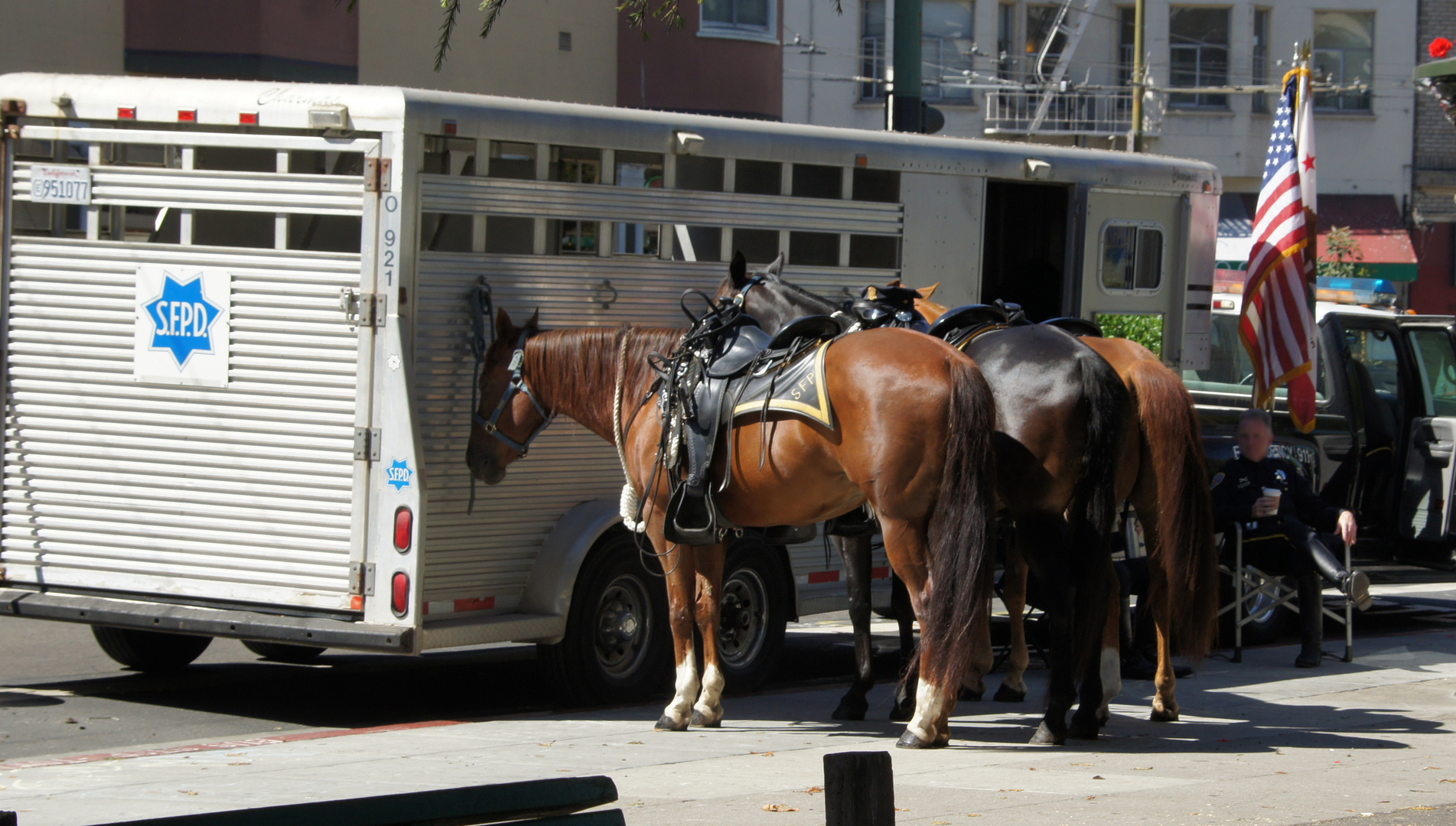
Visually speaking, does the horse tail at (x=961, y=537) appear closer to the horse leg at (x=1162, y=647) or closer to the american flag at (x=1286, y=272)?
the horse leg at (x=1162, y=647)

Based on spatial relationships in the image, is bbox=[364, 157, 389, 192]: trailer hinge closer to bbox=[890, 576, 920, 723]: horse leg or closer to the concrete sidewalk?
the concrete sidewalk

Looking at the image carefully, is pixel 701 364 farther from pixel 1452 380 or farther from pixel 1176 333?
pixel 1452 380

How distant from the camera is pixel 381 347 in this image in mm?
8117

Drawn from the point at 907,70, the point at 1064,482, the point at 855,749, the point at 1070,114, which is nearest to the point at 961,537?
the point at 1064,482

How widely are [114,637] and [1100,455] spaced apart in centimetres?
580

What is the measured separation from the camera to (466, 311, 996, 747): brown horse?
7598 mm

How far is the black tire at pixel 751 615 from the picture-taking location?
973 cm

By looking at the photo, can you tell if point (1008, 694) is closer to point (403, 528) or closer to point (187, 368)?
point (403, 528)

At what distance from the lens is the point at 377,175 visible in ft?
26.5

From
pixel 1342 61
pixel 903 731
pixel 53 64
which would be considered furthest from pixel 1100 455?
pixel 1342 61

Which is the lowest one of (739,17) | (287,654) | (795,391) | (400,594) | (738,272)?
(287,654)

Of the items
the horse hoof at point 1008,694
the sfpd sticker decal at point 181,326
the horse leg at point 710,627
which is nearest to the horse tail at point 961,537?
the horse leg at point 710,627

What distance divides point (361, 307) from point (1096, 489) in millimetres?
3657

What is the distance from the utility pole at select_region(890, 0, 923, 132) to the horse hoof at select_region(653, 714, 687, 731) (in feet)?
21.8
